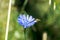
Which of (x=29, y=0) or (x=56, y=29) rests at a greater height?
(x=29, y=0)

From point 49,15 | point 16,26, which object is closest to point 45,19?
point 49,15

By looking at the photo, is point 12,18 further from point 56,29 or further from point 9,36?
point 56,29

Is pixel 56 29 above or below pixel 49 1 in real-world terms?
below

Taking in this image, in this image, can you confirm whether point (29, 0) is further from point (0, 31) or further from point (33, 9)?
point (0, 31)

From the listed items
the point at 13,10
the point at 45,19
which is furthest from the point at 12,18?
the point at 45,19

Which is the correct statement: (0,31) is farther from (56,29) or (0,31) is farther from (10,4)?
(56,29)
